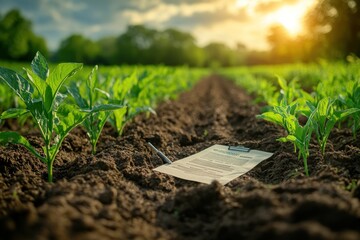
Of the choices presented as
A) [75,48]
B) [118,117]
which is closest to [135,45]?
[75,48]

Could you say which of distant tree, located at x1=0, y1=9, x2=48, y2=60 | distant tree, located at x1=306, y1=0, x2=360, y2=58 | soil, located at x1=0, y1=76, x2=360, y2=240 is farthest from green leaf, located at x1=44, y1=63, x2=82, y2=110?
distant tree, located at x1=0, y1=9, x2=48, y2=60

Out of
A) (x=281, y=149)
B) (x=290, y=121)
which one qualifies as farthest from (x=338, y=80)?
(x=290, y=121)

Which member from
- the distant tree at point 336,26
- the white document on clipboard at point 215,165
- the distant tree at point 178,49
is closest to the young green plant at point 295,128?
the white document on clipboard at point 215,165

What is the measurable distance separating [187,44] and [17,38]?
3484 centimetres

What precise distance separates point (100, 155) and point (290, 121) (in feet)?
5.42

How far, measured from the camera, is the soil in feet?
4.39

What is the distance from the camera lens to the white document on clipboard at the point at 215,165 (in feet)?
8.61

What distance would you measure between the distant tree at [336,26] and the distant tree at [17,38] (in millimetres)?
37762

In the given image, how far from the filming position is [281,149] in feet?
10.4

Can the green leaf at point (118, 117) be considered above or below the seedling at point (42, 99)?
below

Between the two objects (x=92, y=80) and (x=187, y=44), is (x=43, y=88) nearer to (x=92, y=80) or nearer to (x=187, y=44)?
(x=92, y=80)

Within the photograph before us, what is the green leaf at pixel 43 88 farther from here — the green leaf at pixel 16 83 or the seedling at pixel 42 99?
the green leaf at pixel 16 83

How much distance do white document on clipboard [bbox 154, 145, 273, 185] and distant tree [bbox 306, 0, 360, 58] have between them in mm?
24965

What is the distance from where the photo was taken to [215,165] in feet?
9.62
